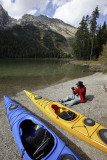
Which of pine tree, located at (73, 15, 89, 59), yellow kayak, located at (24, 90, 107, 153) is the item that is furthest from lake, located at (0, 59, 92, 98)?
pine tree, located at (73, 15, 89, 59)

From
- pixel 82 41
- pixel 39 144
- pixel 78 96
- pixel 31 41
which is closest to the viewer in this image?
pixel 39 144

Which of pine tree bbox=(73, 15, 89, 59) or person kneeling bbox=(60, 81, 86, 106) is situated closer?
person kneeling bbox=(60, 81, 86, 106)

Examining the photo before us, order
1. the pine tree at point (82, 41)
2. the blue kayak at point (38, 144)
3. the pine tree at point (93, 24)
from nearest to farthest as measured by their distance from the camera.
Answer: the blue kayak at point (38, 144), the pine tree at point (93, 24), the pine tree at point (82, 41)

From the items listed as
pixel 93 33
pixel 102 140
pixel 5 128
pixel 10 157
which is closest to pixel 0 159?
pixel 10 157

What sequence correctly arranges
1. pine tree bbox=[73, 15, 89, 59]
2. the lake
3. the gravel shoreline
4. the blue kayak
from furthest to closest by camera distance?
pine tree bbox=[73, 15, 89, 59], the lake, the gravel shoreline, the blue kayak

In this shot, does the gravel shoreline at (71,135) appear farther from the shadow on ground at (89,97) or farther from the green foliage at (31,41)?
the green foliage at (31,41)

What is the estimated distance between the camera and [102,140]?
3754 mm

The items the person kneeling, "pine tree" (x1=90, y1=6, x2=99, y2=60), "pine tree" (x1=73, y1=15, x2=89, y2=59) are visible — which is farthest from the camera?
"pine tree" (x1=73, y1=15, x2=89, y2=59)

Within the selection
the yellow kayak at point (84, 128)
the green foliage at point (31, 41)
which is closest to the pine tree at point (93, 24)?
the yellow kayak at point (84, 128)

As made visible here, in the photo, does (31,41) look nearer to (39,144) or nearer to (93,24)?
(93,24)

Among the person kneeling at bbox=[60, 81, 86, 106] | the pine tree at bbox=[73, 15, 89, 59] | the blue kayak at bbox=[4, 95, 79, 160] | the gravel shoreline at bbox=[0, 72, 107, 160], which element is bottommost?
the gravel shoreline at bbox=[0, 72, 107, 160]

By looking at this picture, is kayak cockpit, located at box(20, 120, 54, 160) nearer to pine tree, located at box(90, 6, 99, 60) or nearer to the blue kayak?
the blue kayak

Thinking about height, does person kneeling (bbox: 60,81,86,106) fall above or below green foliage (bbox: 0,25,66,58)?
below

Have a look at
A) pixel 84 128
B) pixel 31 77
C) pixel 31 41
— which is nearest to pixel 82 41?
pixel 31 77
